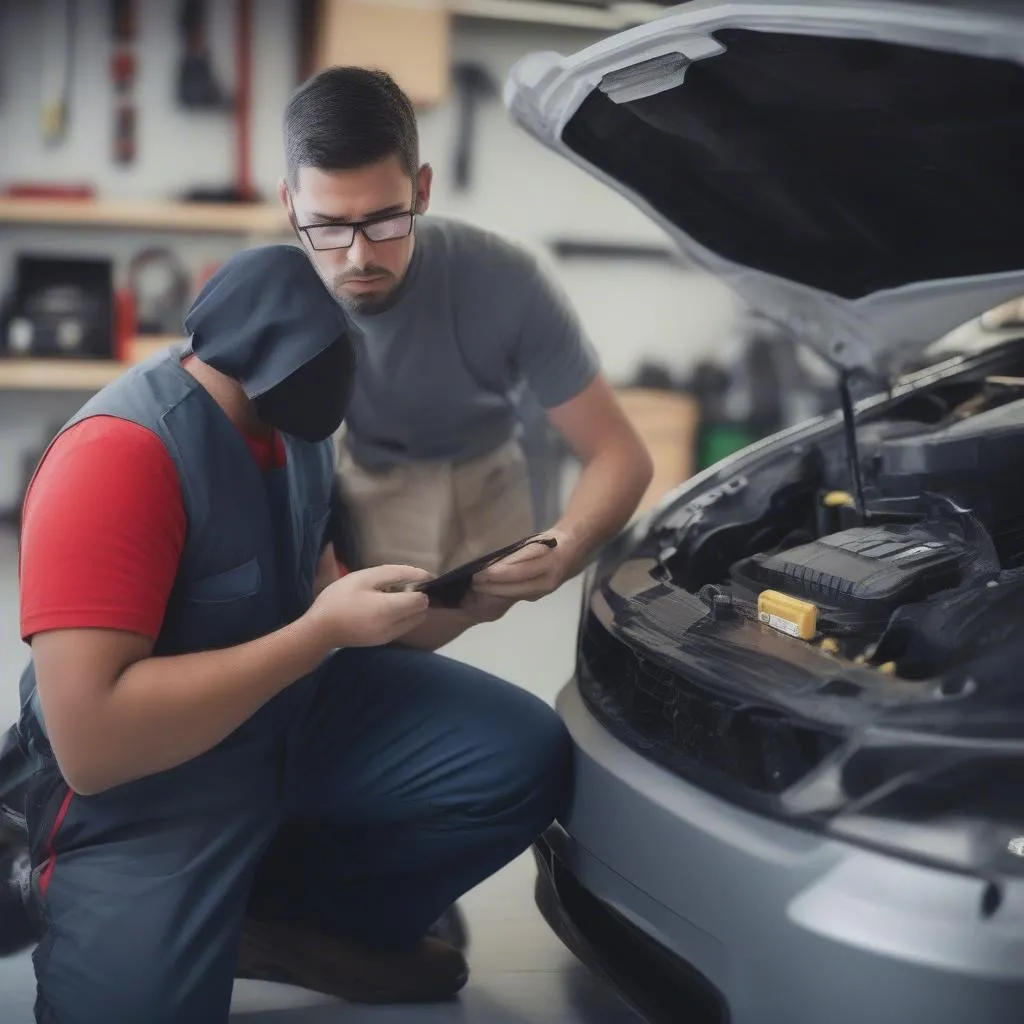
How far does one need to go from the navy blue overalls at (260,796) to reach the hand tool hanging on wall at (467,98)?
2793 mm

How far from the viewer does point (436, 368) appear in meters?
1.73

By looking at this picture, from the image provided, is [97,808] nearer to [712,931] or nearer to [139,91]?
[712,931]

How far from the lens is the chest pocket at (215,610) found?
1262mm

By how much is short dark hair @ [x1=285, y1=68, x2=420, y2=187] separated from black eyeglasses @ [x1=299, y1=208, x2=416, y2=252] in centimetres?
6

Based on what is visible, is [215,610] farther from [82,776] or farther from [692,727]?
[692,727]

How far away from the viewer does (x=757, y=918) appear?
1005 millimetres

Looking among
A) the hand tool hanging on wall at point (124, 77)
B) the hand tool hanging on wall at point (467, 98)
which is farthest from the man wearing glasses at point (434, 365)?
the hand tool hanging on wall at point (124, 77)

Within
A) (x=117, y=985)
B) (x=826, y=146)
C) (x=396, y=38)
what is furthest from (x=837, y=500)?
(x=396, y=38)

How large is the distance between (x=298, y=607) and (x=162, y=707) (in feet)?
0.99

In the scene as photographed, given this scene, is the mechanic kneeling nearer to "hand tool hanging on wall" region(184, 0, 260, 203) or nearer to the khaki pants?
the khaki pants

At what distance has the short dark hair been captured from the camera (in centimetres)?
133

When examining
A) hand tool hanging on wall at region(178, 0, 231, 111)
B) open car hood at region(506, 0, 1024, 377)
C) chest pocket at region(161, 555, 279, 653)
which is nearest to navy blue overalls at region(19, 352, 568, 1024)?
chest pocket at region(161, 555, 279, 653)

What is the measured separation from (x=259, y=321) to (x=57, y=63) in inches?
123

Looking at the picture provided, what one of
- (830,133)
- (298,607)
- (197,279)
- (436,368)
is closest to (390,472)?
(436,368)
